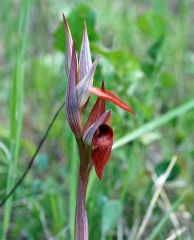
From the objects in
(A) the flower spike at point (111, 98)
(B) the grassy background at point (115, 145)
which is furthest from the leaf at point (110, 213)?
(A) the flower spike at point (111, 98)

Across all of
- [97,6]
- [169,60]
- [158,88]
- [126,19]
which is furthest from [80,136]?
[97,6]

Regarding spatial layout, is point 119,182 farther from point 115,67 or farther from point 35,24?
point 35,24

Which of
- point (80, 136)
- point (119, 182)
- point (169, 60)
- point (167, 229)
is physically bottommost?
point (167, 229)

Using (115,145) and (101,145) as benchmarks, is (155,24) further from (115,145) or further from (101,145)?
(101,145)

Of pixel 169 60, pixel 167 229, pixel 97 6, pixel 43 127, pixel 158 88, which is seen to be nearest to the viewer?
pixel 167 229

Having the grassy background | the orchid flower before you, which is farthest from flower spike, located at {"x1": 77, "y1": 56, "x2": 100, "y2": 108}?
the grassy background

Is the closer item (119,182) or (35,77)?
(119,182)

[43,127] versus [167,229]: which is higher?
[43,127]
